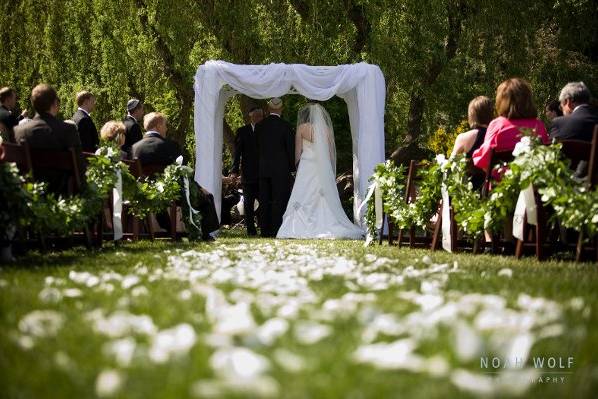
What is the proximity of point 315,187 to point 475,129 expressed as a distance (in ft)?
24.9

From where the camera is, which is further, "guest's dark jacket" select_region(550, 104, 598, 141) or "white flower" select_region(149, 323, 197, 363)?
"guest's dark jacket" select_region(550, 104, 598, 141)

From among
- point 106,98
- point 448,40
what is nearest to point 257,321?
point 448,40

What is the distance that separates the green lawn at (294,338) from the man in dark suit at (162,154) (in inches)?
343

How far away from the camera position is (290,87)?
1816 centimetres

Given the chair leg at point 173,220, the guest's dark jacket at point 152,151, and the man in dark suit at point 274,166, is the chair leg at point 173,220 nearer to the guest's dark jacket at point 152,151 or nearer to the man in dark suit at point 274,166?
the guest's dark jacket at point 152,151

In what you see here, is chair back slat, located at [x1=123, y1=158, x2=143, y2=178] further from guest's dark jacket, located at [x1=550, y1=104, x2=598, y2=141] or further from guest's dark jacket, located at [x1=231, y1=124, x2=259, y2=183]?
guest's dark jacket, located at [x1=550, y1=104, x2=598, y2=141]

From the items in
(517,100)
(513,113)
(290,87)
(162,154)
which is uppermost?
(290,87)

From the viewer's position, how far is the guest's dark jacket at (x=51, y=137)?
1019 centimetres

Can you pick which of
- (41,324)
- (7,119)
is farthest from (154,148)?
(41,324)

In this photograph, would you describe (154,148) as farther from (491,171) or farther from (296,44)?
(296,44)

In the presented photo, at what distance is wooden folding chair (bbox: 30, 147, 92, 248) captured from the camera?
9.74 metres

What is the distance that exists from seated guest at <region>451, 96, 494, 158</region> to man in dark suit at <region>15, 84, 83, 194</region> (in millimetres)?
4114

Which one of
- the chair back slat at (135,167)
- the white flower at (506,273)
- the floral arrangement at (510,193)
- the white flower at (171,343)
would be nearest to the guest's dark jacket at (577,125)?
the floral arrangement at (510,193)

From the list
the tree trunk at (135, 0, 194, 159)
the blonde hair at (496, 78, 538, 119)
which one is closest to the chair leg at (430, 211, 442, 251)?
the blonde hair at (496, 78, 538, 119)
